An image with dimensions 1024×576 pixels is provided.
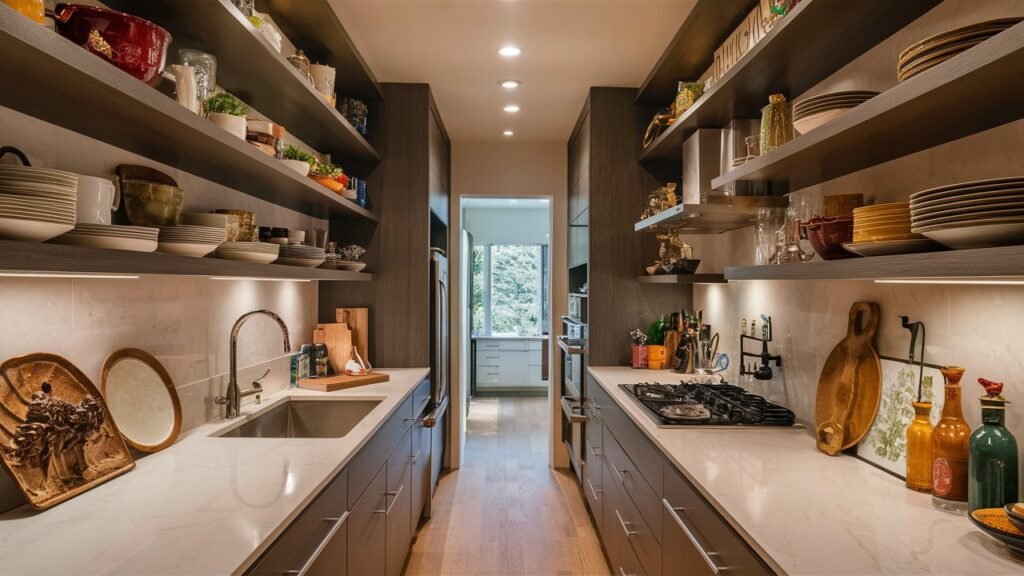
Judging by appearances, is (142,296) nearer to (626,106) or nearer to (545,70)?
(545,70)

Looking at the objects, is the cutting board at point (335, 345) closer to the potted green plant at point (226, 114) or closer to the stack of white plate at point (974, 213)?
the potted green plant at point (226, 114)

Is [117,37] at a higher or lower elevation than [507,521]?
higher

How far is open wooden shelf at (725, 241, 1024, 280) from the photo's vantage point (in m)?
0.80

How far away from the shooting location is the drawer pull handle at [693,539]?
1257mm

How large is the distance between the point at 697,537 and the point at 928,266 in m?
0.83

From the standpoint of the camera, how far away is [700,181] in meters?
2.51

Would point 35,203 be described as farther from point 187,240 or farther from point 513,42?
point 513,42

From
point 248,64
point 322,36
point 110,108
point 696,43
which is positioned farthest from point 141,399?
point 696,43

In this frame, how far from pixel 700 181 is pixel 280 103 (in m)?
1.82

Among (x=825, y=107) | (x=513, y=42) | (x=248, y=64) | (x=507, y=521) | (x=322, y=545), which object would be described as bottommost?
(x=507, y=521)

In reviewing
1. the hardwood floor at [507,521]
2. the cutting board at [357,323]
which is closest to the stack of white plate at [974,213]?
the hardwood floor at [507,521]

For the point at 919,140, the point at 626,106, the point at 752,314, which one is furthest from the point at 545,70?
the point at 919,140

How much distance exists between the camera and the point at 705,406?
84.8 inches

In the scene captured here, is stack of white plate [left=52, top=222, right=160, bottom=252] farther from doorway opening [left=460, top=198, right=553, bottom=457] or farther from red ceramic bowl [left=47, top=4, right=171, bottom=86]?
doorway opening [left=460, top=198, right=553, bottom=457]
